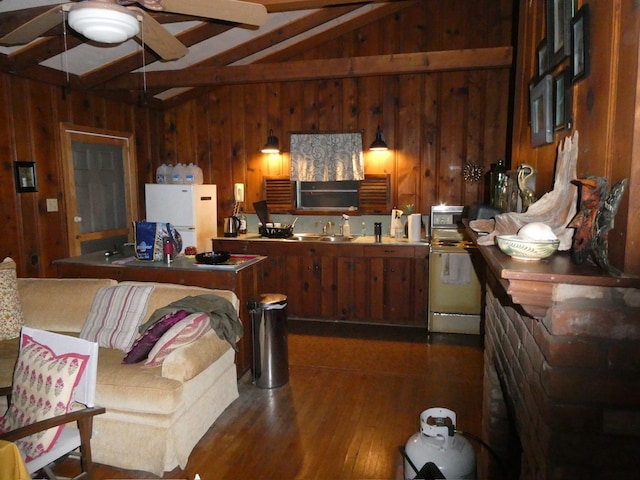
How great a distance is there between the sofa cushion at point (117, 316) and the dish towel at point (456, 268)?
9.25ft

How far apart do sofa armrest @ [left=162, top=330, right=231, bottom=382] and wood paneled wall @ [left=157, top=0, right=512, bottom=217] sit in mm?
3185

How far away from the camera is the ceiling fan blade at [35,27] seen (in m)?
2.30

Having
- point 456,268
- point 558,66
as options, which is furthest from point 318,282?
point 558,66

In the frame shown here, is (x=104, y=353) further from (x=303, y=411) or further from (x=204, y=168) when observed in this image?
(x=204, y=168)

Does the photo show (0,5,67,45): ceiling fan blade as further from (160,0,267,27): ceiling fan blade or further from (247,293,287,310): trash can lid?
(247,293,287,310): trash can lid

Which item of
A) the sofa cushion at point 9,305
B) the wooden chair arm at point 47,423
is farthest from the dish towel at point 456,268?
the sofa cushion at point 9,305

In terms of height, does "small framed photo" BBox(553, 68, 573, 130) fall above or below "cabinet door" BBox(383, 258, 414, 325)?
above

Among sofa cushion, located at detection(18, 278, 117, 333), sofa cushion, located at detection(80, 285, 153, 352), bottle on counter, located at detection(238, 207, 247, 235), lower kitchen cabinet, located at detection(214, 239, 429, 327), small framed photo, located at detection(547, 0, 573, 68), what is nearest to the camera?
small framed photo, located at detection(547, 0, 573, 68)

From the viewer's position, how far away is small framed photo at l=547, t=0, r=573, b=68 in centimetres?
165

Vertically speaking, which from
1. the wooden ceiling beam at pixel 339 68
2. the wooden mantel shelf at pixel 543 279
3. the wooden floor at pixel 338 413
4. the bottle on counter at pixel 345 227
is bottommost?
the wooden floor at pixel 338 413

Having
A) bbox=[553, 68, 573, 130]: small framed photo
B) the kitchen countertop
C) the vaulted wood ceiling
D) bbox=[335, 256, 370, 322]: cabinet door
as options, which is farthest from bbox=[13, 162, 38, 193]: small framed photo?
bbox=[553, 68, 573, 130]: small framed photo

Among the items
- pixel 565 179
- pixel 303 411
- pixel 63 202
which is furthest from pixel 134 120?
pixel 565 179

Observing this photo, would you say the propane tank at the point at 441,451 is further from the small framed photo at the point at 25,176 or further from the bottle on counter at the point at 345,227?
the small framed photo at the point at 25,176

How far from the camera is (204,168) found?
5.89 meters
